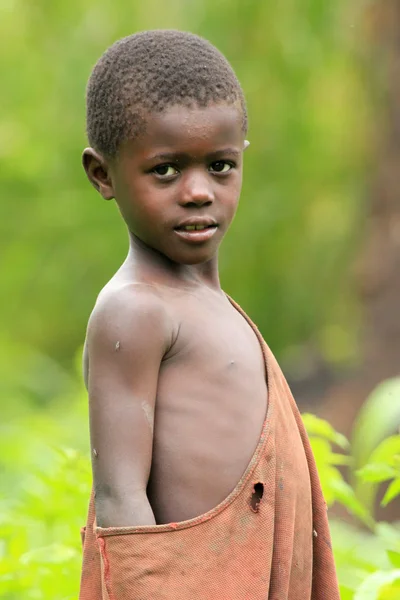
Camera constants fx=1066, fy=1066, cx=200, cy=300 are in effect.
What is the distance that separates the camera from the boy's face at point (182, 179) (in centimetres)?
221

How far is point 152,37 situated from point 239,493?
1002 millimetres

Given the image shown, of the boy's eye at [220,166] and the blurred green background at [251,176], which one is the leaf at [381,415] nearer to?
the boy's eye at [220,166]

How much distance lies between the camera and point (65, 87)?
9055mm

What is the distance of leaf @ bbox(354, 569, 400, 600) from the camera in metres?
2.57

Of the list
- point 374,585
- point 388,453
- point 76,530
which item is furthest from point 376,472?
point 76,530

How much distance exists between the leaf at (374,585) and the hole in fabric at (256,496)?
0.50m

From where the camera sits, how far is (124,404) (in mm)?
2176

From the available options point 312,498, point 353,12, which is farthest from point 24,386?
point 312,498

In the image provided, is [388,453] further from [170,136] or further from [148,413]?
[170,136]

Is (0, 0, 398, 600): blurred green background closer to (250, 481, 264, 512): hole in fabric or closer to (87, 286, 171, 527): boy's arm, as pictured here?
(250, 481, 264, 512): hole in fabric

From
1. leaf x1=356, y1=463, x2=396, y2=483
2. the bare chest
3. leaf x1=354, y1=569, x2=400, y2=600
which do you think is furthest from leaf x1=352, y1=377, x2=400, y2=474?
the bare chest

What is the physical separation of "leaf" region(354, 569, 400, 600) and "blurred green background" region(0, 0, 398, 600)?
17.3ft

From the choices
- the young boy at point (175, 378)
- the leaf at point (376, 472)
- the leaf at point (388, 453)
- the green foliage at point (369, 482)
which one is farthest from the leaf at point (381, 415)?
the young boy at point (175, 378)

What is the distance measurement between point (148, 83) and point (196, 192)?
0.82 feet
